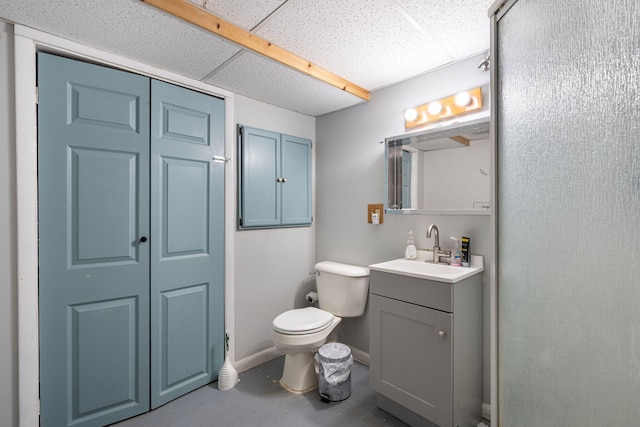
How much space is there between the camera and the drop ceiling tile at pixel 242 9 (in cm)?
128

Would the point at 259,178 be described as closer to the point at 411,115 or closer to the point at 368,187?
the point at 368,187

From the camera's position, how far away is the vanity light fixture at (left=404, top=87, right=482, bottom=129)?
66.1 inches

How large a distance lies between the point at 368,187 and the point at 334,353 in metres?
1.23

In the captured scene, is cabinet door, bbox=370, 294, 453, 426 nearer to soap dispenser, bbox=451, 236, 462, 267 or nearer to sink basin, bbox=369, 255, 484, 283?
sink basin, bbox=369, 255, 484, 283

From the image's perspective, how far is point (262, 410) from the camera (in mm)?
1732

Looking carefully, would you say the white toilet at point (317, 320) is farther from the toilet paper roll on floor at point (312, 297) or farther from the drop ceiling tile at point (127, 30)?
the drop ceiling tile at point (127, 30)

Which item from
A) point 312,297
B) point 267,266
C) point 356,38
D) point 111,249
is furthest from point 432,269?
point 111,249

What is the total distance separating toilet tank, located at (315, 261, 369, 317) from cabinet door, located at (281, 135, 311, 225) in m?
0.54

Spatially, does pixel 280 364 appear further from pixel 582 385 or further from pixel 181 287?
pixel 582 385

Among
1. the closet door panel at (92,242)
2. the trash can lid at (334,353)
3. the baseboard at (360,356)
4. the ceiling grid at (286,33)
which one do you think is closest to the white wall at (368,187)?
the baseboard at (360,356)

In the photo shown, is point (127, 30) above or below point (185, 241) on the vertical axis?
above

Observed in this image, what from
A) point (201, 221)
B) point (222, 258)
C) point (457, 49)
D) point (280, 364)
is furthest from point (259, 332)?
point (457, 49)

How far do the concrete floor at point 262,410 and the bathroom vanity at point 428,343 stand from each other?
0.52ft

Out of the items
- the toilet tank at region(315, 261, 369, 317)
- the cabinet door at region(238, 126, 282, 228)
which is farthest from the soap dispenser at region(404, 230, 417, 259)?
the cabinet door at region(238, 126, 282, 228)
